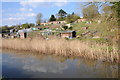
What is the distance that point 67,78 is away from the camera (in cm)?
457

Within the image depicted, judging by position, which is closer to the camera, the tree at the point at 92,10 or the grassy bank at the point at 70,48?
the grassy bank at the point at 70,48

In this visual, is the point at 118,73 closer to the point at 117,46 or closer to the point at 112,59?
the point at 112,59

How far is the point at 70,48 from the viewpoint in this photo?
787 centimetres

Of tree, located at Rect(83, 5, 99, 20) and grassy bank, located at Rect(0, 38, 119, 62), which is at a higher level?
tree, located at Rect(83, 5, 99, 20)

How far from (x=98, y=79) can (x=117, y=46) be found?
2.73 m

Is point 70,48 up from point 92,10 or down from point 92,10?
down

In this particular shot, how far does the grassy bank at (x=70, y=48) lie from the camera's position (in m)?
6.34

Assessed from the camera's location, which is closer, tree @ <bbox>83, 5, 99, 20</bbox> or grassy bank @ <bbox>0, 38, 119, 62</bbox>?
grassy bank @ <bbox>0, 38, 119, 62</bbox>

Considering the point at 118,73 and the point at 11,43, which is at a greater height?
the point at 11,43

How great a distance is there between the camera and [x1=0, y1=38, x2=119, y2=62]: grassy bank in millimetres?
6343

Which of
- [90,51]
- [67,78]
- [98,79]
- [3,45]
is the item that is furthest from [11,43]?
[98,79]

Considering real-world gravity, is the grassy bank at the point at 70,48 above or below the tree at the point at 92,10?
below

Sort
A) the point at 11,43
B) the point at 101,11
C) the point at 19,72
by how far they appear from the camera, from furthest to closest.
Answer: the point at 11,43 < the point at 101,11 < the point at 19,72

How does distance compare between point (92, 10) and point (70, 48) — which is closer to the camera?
point (92, 10)
